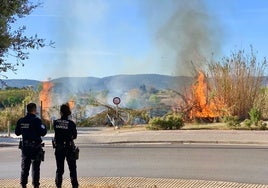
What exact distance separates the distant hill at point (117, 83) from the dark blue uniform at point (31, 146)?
2028 cm

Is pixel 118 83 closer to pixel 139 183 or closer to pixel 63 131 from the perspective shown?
pixel 139 183

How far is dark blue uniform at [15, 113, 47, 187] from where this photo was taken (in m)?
8.58

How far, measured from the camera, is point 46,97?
30.3 metres

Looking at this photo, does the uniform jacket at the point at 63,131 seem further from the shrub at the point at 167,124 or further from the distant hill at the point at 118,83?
the distant hill at the point at 118,83

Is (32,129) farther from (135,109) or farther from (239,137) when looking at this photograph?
(135,109)

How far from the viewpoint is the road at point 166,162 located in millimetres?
10867

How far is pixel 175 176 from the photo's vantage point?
10594mm

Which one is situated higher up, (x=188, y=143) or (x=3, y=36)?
(x=3, y=36)

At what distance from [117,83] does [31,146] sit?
3049 cm

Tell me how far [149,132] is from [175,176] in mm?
10674

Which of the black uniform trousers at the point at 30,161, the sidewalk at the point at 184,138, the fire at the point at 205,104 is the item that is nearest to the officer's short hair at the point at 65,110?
the black uniform trousers at the point at 30,161

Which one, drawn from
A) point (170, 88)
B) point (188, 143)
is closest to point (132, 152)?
point (188, 143)

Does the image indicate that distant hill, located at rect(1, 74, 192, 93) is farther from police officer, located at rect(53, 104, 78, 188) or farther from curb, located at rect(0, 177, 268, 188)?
police officer, located at rect(53, 104, 78, 188)

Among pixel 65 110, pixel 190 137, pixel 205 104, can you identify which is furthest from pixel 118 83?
pixel 65 110
